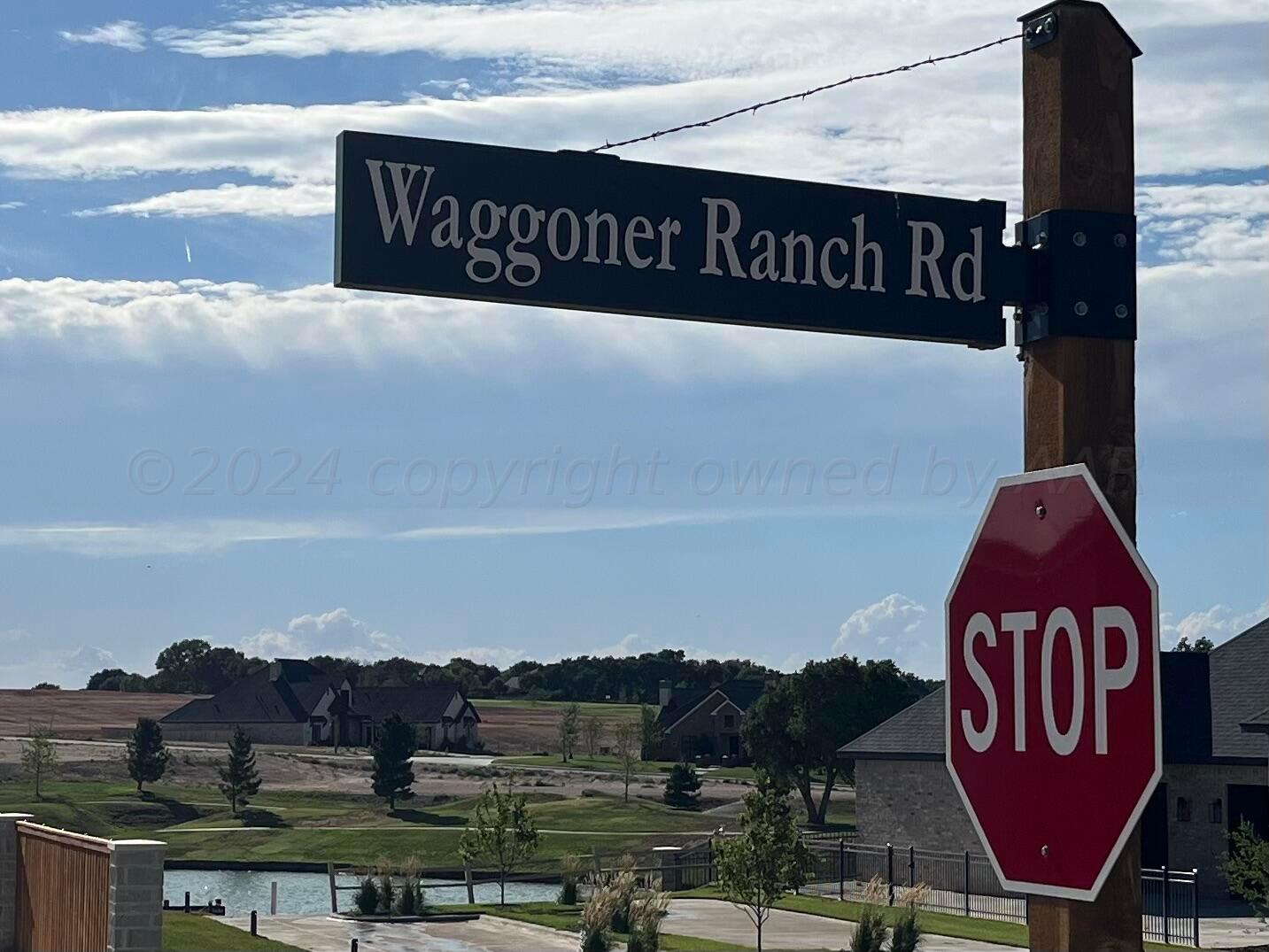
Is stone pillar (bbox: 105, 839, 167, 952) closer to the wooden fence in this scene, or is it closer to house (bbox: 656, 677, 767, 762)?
the wooden fence

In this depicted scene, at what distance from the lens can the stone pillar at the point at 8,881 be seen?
2106 cm

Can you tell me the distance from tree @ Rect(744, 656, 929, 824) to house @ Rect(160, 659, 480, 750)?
173ft

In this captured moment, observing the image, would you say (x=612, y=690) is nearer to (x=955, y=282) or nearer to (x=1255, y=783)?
(x=1255, y=783)

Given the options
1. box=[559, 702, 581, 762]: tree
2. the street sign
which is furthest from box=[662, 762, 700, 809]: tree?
the street sign

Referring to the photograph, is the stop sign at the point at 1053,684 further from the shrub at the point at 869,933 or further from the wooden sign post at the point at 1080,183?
the shrub at the point at 869,933

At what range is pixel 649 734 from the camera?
107 meters

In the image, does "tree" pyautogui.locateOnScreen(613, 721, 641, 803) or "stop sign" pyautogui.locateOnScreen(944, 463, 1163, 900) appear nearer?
"stop sign" pyautogui.locateOnScreen(944, 463, 1163, 900)

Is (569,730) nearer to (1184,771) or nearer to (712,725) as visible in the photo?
(712,725)

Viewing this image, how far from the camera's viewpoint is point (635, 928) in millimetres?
28406

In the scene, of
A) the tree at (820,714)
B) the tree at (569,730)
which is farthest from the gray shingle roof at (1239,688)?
the tree at (569,730)

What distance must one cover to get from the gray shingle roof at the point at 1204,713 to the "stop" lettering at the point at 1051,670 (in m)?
32.1

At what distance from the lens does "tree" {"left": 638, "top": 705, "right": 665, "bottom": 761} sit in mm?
106750

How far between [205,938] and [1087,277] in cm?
2042

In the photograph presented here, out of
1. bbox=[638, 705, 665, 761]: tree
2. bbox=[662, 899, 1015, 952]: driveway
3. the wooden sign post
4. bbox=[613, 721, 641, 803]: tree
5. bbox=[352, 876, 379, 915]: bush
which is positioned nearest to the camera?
the wooden sign post
